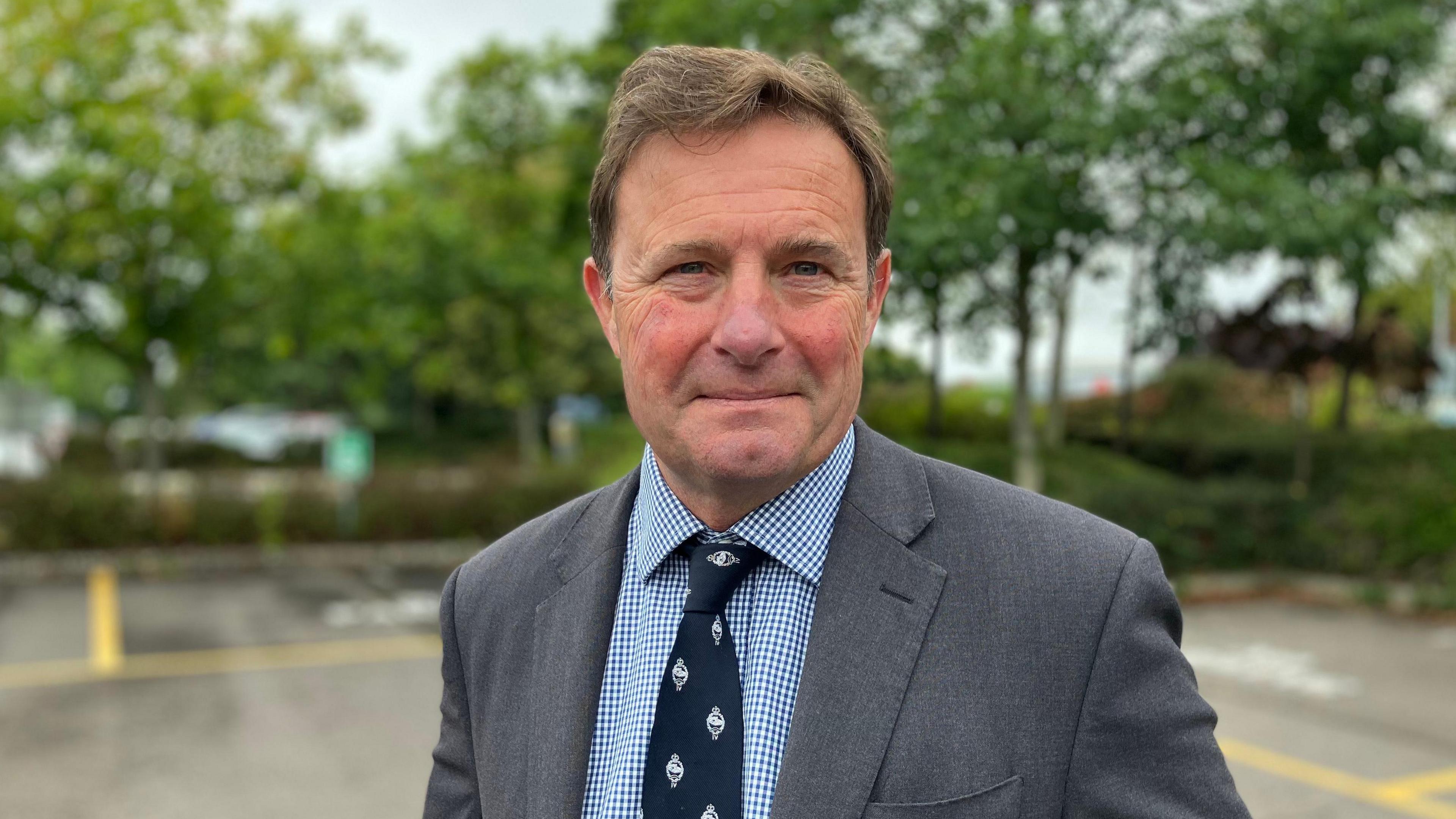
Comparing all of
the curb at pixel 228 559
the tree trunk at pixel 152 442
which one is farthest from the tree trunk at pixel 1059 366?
the tree trunk at pixel 152 442

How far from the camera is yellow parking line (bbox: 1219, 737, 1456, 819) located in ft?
23.5

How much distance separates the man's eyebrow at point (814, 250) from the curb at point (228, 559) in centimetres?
1622

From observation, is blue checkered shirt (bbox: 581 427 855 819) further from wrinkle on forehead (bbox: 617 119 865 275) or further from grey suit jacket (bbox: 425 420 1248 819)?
wrinkle on forehead (bbox: 617 119 865 275)

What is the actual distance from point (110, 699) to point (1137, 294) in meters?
10.1

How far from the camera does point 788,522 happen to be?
1.67 m

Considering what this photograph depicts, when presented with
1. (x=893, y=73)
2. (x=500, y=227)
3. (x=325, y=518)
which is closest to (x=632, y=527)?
(x=893, y=73)

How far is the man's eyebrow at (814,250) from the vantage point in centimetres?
157

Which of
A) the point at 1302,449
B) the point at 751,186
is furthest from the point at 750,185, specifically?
the point at 1302,449

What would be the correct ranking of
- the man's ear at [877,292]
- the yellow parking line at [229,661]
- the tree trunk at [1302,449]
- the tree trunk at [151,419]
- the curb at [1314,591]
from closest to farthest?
the man's ear at [877,292] < the yellow parking line at [229,661] < the curb at [1314,591] < the tree trunk at [1302,449] < the tree trunk at [151,419]

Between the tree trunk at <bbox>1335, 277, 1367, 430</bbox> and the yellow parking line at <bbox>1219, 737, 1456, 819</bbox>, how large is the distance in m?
9.50

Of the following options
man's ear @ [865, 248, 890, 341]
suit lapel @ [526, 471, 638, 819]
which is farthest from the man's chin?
suit lapel @ [526, 471, 638, 819]

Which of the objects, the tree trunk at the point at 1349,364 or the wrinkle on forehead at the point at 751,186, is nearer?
the wrinkle on forehead at the point at 751,186

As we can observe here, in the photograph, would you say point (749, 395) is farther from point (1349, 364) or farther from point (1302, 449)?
point (1349, 364)

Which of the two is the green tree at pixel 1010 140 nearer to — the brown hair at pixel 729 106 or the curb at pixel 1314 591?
the curb at pixel 1314 591
